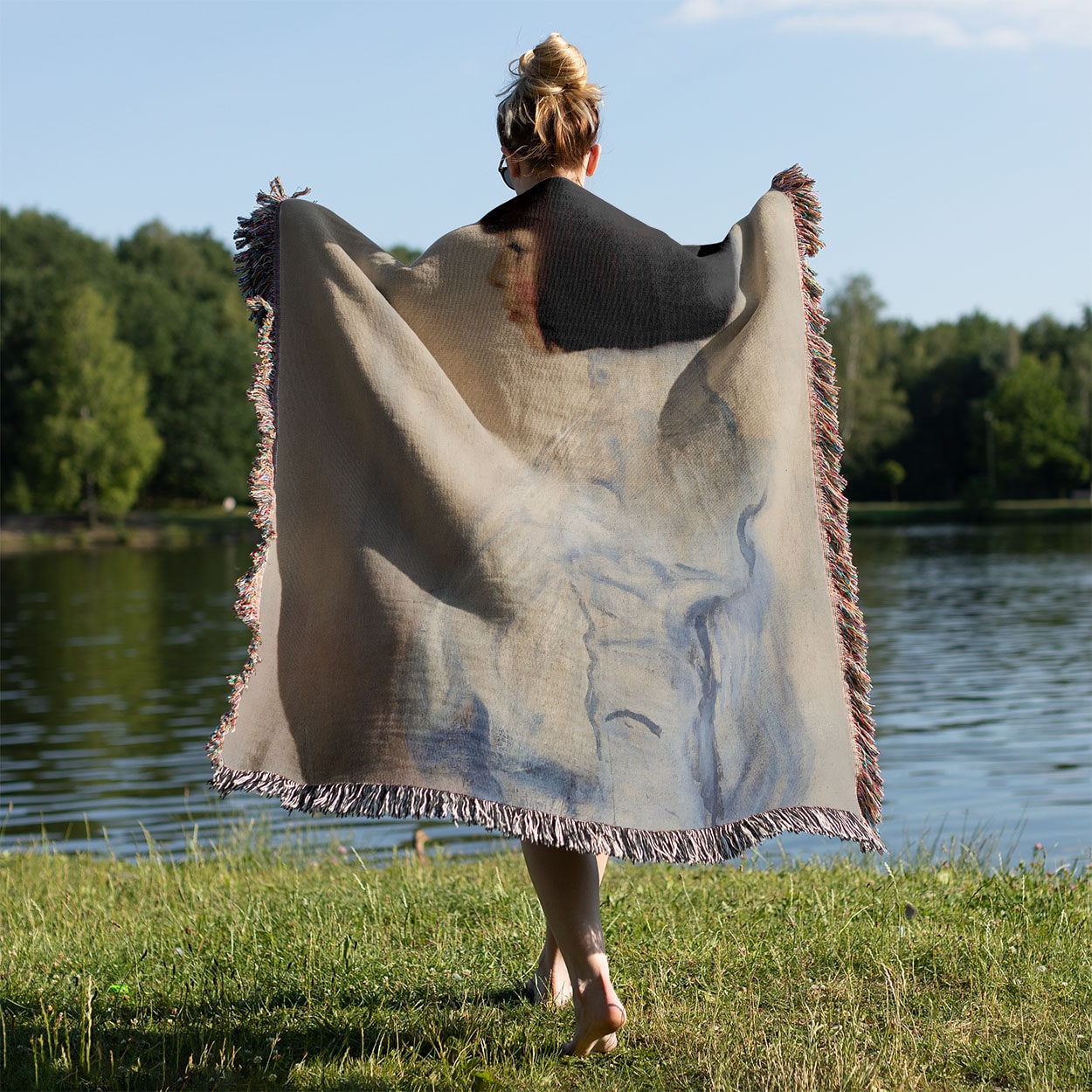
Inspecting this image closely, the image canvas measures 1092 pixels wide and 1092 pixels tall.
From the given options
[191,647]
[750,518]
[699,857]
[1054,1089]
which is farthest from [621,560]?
[191,647]

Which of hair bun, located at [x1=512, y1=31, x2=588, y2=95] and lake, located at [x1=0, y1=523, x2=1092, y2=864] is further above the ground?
hair bun, located at [x1=512, y1=31, x2=588, y2=95]

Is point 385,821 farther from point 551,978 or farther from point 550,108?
point 550,108

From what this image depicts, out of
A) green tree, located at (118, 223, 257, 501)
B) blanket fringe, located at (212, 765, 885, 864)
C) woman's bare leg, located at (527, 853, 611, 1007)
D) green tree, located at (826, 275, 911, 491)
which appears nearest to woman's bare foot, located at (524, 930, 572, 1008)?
woman's bare leg, located at (527, 853, 611, 1007)

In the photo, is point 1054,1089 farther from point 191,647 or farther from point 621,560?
point 191,647

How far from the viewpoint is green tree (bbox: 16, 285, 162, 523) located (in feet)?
155

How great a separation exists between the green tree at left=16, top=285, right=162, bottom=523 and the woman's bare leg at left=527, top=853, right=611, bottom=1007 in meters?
46.7

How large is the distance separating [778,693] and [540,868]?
66 centimetres

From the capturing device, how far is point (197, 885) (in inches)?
194

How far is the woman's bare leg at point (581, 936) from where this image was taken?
275cm

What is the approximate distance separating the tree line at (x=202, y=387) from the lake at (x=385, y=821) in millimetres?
20125

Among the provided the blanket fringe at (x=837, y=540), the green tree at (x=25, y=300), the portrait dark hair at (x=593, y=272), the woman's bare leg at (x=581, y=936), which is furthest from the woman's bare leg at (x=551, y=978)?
the green tree at (x=25, y=300)

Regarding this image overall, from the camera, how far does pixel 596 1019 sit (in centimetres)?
275

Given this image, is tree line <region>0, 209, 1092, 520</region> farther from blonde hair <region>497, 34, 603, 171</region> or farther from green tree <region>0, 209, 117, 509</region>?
blonde hair <region>497, 34, 603, 171</region>

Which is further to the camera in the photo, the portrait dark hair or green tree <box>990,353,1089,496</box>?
green tree <box>990,353,1089,496</box>
